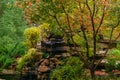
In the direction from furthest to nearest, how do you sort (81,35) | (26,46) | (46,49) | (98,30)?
(26,46) < (46,49) < (81,35) < (98,30)

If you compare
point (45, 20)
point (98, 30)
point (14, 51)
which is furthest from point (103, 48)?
point (14, 51)

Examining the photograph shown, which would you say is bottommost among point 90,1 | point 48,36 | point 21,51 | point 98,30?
point 21,51

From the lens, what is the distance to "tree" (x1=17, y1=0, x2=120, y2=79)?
40.0ft

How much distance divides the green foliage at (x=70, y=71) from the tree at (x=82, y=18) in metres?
0.31

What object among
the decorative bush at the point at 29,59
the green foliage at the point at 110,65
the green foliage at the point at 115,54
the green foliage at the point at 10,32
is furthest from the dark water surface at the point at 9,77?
the green foliage at the point at 115,54

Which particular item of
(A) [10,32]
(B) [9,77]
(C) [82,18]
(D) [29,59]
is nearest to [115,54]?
(C) [82,18]

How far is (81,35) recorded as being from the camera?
556 inches

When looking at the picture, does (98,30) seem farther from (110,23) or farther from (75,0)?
(75,0)

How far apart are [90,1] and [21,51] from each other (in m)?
9.11

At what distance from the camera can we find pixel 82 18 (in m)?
12.9

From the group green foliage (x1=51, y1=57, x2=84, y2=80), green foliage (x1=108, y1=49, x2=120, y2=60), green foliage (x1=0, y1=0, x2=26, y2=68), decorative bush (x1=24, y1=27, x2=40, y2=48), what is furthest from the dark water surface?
green foliage (x1=108, y1=49, x2=120, y2=60)

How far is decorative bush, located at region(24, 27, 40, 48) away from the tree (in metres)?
4.43

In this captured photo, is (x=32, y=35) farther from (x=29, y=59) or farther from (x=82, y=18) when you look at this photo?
(x=82, y=18)

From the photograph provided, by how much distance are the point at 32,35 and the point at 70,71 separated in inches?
219
